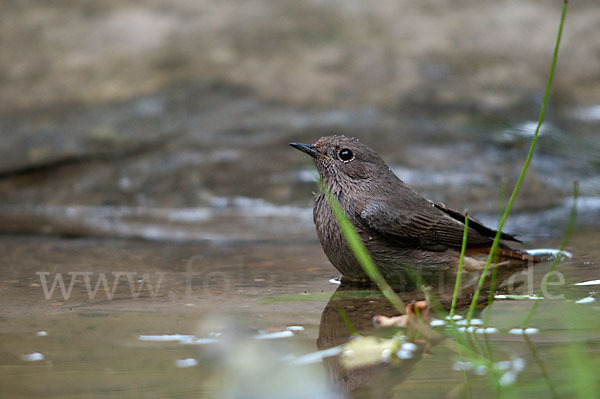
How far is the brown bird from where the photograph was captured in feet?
13.7

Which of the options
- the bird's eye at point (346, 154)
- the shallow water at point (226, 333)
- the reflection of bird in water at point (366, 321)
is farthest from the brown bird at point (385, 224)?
the shallow water at point (226, 333)

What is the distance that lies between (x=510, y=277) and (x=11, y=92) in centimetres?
650

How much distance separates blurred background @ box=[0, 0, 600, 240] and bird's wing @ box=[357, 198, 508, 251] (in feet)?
5.87

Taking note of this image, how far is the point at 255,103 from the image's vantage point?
26.0 feet

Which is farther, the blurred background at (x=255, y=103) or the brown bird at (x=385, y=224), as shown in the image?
the blurred background at (x=255, y=103)

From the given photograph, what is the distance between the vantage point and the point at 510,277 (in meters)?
4.15

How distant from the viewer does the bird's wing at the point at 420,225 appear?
420cm

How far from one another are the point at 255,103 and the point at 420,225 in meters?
4.01

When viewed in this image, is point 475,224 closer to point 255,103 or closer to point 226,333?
point 226,333

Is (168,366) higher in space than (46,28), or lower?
lower

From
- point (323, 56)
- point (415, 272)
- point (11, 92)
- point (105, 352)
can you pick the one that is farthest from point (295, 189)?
point (105, 352)

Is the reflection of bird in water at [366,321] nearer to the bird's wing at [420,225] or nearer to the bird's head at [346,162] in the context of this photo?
the bird's wing at [420,225]

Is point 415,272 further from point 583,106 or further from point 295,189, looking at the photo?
point 583,106

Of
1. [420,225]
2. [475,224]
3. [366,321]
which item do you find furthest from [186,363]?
[475,224]
